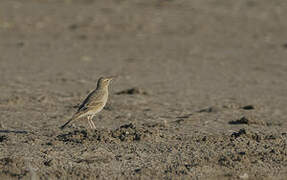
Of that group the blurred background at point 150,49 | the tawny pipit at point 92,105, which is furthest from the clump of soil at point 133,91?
the tawny pipit at point 92,105

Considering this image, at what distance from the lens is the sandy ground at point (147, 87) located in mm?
7082

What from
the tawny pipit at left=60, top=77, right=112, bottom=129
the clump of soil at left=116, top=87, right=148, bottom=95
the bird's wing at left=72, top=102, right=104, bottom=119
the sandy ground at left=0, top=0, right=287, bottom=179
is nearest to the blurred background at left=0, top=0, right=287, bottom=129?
the sandy ground at left=0, top=0, right=287, bottom=179

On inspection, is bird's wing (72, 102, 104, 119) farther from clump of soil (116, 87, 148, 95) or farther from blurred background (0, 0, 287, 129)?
clump of soil (116, 87, 148, 95)

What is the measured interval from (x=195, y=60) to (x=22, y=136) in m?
9.87

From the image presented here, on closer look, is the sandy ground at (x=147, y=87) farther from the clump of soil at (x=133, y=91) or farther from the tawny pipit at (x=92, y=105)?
the tawny pipit at (x=92, y=105)

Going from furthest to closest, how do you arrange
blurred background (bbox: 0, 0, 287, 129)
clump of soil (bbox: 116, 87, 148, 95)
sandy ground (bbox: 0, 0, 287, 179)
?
blurred background (bbox: 0, 0, 287, 129) < clump of soil (bbox: 116, 87, 148, 95) < sandy ground (bbox: 0, 0, 287, 179)

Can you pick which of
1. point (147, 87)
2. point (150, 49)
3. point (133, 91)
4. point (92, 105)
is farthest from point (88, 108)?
point (150, 49)

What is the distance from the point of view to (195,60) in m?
17.6

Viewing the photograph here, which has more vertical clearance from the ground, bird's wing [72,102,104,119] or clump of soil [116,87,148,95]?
bird's wing [72,102,104,119]

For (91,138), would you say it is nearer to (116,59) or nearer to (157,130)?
(157,130)

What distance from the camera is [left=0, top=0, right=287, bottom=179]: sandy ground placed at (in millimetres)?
7082

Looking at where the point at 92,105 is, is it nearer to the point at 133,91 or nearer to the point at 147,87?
the point at 133,91

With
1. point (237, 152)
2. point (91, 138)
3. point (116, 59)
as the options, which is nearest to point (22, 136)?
point (91, 138)

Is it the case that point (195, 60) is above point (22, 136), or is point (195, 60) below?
below
